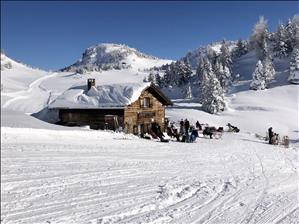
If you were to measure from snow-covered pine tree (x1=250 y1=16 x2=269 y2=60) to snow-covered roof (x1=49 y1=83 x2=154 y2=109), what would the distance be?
8328 cm

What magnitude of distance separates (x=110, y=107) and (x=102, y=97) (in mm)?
1865

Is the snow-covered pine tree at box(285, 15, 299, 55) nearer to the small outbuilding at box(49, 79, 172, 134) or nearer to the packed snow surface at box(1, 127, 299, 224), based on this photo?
the small outbuilding at box(49, 79, 172, 134)

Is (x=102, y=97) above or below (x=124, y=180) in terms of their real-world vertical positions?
above

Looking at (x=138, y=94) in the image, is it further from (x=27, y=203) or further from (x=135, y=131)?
(x=27, y=203)

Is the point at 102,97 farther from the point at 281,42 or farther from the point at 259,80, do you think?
the point at 281,42

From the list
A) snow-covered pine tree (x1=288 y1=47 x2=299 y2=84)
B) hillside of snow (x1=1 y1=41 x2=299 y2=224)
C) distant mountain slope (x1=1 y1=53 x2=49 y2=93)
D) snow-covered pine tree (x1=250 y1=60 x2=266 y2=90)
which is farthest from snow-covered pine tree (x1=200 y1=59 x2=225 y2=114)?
hillside of snow (x1=1 y1=41 x2=299 y2=224)

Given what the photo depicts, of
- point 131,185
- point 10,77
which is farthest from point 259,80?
point 131,185

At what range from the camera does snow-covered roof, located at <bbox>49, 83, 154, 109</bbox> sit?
117 ft

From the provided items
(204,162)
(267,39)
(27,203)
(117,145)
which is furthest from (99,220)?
(267,39)

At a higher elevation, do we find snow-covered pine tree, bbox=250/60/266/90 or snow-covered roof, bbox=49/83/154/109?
snow-covered pine tree, bbox=250/60/266/90

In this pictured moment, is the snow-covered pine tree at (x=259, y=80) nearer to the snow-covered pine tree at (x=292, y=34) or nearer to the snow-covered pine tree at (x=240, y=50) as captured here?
the snow-covered pine tree at (x=292, y=34)

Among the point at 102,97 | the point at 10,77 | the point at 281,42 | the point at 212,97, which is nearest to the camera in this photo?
the point at 10,77

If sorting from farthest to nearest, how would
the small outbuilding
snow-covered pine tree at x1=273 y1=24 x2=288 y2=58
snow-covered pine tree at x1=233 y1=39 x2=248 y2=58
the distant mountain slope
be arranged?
snow-covered pine tree at x1=233 y1=39 x2=248 y2=58, snow-covered pine tree at x1=273 y1=24 x2=288 y2=58, the small outbuilding, the distant mountain slope

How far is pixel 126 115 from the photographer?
35406 mm
